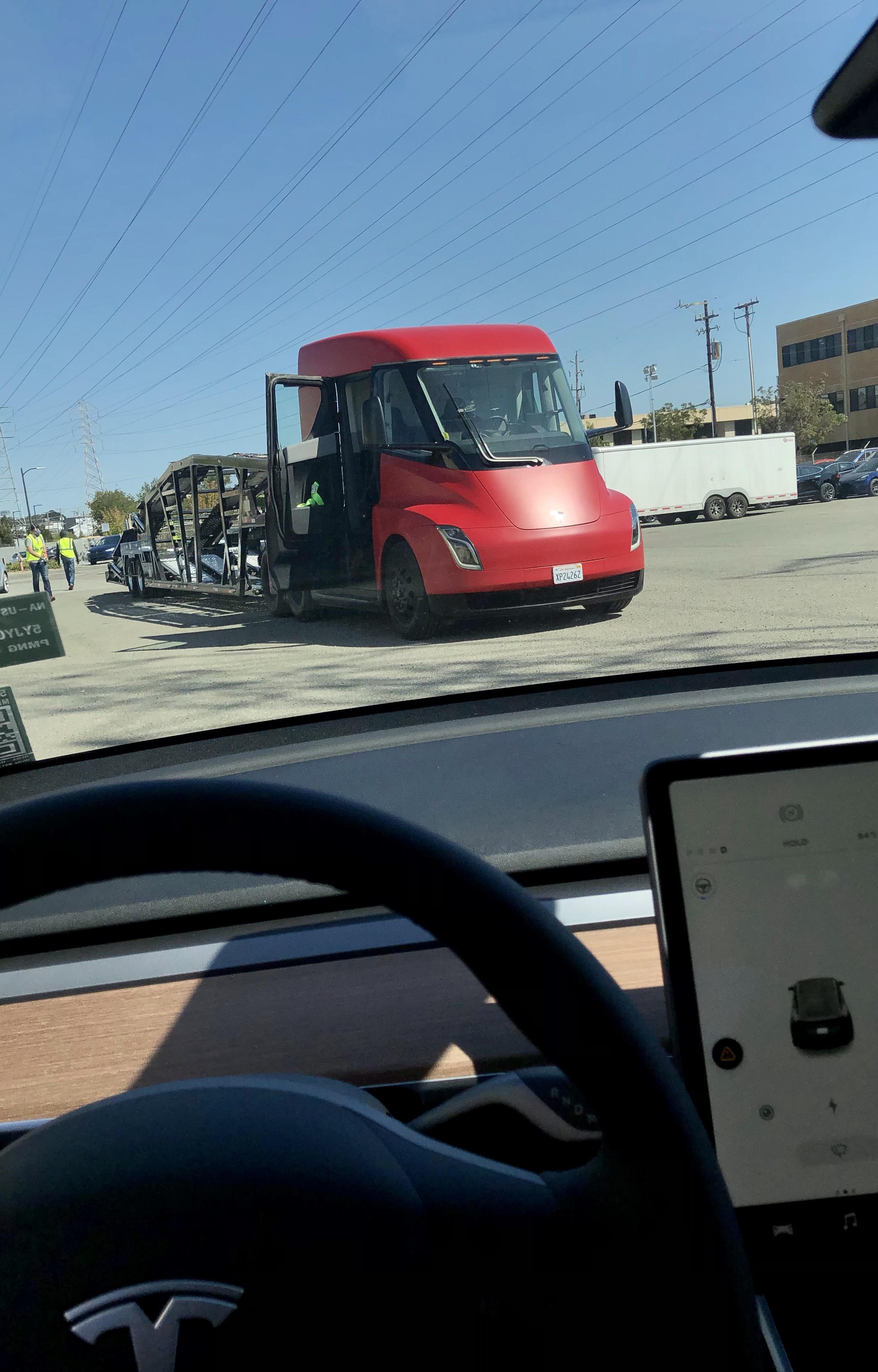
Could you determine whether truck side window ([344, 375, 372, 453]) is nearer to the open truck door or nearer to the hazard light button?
the open truck door

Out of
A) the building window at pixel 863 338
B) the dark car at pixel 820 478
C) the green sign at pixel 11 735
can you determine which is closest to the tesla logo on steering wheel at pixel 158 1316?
the green sign at pixel 11 735

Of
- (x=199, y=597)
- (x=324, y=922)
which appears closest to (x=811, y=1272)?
(x=324, y=922)

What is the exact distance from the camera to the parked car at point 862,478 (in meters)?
3.67

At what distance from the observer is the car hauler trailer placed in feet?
11.6

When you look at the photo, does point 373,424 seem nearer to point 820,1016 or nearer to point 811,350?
point 811,350

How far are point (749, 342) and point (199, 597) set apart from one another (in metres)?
2.20

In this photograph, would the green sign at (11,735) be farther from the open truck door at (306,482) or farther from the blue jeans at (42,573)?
the open truck door at (306,482)

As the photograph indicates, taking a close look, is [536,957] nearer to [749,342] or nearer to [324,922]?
[324,922]

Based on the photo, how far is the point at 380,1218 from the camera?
23.2 inches

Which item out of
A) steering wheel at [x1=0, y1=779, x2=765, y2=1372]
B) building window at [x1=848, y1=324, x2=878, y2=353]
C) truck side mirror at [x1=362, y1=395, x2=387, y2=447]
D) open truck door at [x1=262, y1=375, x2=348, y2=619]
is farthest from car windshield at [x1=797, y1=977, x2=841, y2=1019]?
building window at [x1=848, y1=324, x2=878, y2=353]

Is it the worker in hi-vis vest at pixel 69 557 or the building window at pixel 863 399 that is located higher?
the building window at pixel 863 399

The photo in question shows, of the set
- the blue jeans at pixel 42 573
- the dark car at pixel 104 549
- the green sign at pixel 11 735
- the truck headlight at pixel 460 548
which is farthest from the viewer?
the dark car at pixel 104 549

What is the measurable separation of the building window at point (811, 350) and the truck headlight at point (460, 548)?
4.11ft

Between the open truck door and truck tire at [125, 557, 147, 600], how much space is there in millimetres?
934
